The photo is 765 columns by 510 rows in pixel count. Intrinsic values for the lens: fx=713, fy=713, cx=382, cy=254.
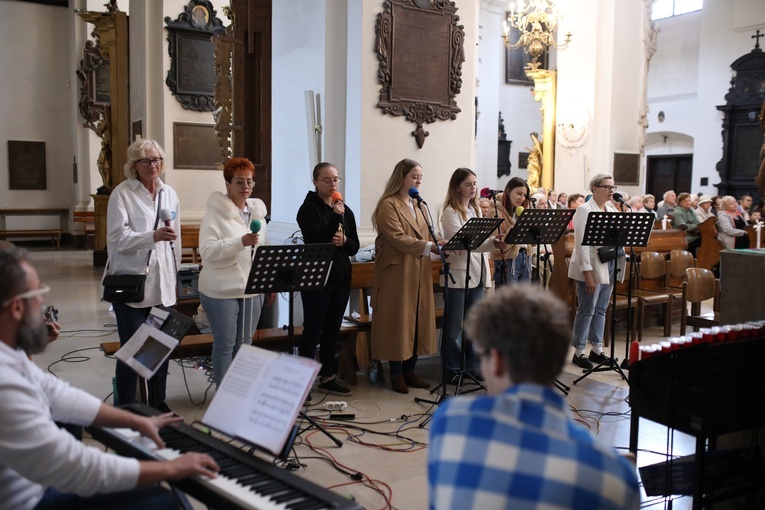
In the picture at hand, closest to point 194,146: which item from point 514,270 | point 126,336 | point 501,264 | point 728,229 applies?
point 514,270

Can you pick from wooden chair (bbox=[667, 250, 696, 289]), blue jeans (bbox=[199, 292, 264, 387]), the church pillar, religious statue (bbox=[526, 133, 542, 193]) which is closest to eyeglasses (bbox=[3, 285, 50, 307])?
blue jeans (bbox=[199, 292, 264, 387])

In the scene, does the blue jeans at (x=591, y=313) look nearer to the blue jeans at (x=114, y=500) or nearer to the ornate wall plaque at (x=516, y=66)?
the blue jeans at (x=114, y=500)

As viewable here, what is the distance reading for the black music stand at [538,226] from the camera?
5070 millimetres

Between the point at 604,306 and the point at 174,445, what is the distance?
462 cm

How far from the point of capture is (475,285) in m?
5.45

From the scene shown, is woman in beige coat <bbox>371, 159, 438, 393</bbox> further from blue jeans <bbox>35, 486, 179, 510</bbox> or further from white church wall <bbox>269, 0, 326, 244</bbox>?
blue jeans <bbox>35, 486, 179, 510</bbox>

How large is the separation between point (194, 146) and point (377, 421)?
781cm

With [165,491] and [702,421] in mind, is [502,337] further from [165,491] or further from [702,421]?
[702,421]

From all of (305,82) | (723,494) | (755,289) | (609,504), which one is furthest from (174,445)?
(305,82)

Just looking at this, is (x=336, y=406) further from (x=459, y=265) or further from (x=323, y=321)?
(x=459, y=265)

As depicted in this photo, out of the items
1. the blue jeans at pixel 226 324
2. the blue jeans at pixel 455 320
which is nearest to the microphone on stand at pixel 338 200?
the blue jeans at pixel 226 324

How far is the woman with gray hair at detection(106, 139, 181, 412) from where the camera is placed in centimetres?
407

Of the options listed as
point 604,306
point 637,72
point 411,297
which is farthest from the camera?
point 637,72

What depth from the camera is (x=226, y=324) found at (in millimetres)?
4410
